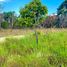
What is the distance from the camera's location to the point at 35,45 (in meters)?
5.49

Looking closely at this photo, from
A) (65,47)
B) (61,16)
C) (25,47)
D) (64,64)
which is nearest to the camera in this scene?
(64,64)

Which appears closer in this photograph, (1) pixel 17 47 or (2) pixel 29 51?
(2) pixel 29 51

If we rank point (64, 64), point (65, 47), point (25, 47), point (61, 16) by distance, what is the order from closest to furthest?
point (64, 64) < point (65, 47) < point (25, 47) < point (61, 16)

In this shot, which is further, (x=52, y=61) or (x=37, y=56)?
(x=37, y=56)

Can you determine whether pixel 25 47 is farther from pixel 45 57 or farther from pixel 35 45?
pixel 45 57

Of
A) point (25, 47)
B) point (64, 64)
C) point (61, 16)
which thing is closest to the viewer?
point (64, 64)

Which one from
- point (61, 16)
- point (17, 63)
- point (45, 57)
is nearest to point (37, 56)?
point (45, 57)

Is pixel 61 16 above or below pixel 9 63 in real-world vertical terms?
above

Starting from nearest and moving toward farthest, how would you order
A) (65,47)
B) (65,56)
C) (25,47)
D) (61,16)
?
(65,56), (65,47), (25,47), (61,16)

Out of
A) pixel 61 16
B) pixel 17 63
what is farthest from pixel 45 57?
pixel 61 16

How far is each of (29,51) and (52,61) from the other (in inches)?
43.8

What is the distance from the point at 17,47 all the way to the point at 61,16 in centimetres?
134

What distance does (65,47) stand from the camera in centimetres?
481

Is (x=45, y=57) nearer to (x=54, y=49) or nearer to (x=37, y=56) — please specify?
(x=37, y=56)
